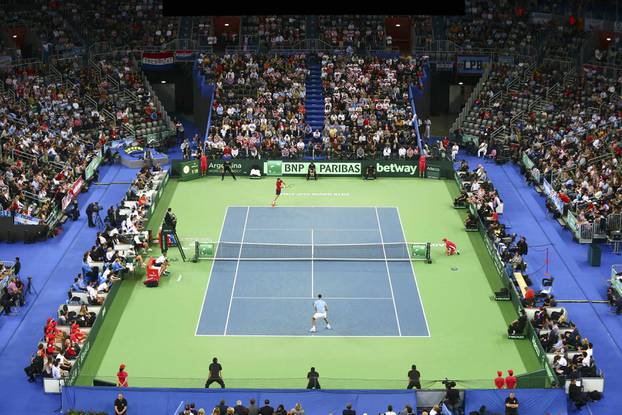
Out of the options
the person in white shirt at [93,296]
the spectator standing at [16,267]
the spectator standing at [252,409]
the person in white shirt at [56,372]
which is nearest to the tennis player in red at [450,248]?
the person in white shirt at [93,296]

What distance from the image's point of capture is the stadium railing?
33062 millimetres

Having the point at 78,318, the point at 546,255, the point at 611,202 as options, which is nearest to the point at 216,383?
the point at 78,318

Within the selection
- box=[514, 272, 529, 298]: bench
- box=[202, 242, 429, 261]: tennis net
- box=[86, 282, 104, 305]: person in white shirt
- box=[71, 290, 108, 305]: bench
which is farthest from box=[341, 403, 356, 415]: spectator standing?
box=[202, 242, 429, 261]: tennis net

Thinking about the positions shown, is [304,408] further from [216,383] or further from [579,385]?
[579,385]

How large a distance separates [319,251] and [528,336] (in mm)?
11370

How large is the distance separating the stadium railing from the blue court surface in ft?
11.5

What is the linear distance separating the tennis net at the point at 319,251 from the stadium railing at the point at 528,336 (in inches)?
Answer: 120

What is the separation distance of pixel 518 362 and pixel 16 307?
18.8 metres

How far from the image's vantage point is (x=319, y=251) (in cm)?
4606

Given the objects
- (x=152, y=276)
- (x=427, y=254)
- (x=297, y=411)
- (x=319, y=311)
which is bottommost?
(x=427, y=254)

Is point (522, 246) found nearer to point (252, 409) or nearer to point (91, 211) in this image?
point (252, 409)

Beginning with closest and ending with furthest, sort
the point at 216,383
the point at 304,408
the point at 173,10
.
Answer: the point at 173,10 < the point at 304,408 < the point at 216,383

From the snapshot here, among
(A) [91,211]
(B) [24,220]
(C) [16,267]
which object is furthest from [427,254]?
(B) [24,220]

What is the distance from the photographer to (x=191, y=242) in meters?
46.9
